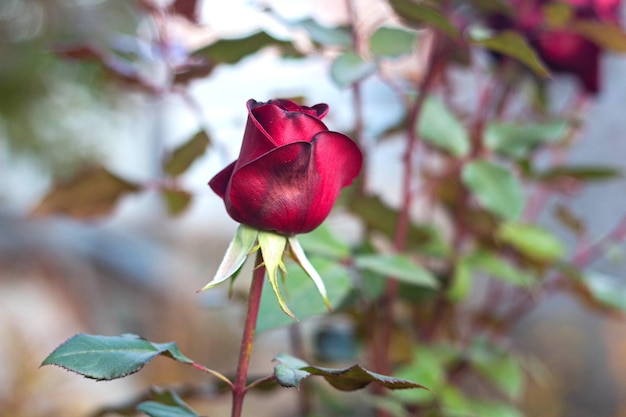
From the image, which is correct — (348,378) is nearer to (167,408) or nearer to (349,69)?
(167,408)

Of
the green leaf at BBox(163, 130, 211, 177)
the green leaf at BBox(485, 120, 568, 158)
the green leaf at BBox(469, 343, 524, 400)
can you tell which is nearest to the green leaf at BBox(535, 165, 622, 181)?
the green leaf at BBox(485, 120, 568, 158)

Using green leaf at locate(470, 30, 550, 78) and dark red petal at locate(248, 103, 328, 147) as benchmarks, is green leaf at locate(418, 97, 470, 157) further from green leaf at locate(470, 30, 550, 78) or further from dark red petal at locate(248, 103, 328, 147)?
dark red petal at locate(248, 103, 328, 147)

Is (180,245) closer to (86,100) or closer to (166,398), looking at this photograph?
(86,100)

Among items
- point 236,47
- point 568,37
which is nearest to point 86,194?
point 236,47

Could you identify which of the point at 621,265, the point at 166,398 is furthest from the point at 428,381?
the point at 621,265

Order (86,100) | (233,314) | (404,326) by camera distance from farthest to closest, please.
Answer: (233,314), (86,100), (404,326)
